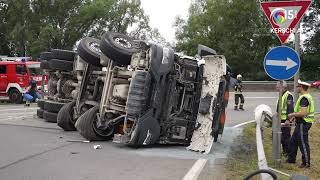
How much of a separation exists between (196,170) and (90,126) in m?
3.50

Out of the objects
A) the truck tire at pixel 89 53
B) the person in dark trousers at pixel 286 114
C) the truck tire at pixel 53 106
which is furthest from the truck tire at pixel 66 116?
the person in dark trousers at pixel 286 114

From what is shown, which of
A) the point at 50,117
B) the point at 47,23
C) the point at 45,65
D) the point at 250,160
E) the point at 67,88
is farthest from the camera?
the point at 47,23

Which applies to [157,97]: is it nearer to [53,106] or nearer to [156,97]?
[156,97]

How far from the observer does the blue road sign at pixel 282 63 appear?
29.4 ft

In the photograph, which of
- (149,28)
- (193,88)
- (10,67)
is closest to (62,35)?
(149,28)

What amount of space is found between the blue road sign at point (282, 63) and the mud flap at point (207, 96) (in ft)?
6.25

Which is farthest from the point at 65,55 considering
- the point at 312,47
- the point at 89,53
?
the point at 312,47

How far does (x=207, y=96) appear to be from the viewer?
10938mm

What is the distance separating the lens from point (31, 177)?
757 centimetres

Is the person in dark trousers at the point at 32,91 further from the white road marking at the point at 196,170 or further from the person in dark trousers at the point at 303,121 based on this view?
the person in dark trousers at the point at 303,121

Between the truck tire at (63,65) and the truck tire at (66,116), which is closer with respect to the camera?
the truck tire at (66,116)

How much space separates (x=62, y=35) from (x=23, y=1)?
17.0 ft

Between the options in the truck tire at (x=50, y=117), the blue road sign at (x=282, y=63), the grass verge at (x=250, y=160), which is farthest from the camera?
the truck tire at (x=50, y=117)

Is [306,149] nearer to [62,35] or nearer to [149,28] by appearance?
[62,35]
